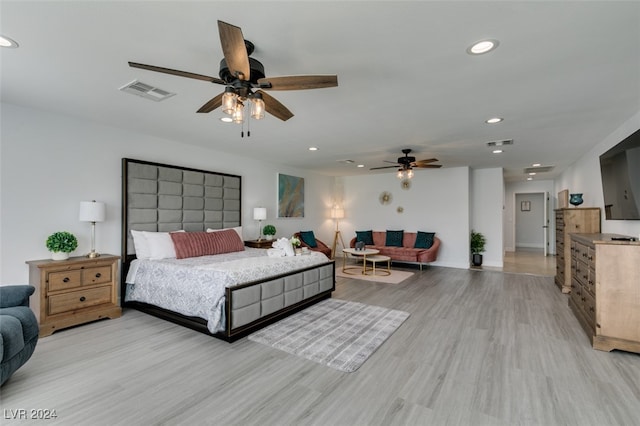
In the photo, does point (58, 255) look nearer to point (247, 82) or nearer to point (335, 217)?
point (247, 82)

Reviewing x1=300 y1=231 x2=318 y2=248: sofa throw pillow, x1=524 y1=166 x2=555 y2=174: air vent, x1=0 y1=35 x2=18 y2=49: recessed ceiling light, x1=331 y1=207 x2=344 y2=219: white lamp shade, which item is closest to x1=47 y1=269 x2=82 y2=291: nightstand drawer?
x1=0 y1=35 x2=18 y2=49: recessed ceiling light

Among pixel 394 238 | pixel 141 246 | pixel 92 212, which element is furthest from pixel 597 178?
pixel 92 212

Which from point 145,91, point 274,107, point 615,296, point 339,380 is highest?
point 145,91

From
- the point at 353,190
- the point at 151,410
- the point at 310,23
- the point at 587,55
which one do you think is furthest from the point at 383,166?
the point at 151,410

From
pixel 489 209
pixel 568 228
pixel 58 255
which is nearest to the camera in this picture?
pixel 58 255

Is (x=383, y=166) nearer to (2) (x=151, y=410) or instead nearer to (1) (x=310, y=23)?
(1) (x=310, y=23)

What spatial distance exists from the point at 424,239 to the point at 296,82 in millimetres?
6426

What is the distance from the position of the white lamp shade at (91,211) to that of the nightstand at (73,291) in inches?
19.3

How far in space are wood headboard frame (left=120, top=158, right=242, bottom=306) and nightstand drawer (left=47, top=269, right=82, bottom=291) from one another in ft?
2.24

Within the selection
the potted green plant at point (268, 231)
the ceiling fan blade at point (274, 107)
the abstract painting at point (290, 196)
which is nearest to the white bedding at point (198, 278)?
the ceiling fan blade at point (274, 107)

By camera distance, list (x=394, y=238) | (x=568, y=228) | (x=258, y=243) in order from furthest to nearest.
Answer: (x=394, y=238) < (x=258, y=243) < (x=568, y=228)

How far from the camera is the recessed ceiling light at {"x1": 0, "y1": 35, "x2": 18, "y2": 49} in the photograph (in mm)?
2011

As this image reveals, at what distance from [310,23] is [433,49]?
37.4 inches

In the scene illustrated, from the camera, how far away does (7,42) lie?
2.06m
